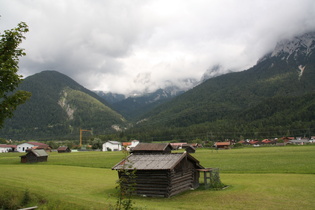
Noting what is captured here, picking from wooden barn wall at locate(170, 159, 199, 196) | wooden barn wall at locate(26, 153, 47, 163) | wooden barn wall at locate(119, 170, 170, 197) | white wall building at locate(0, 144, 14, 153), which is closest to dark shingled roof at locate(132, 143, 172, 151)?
wooden barn wall at locate(26, 153, 47, 163)

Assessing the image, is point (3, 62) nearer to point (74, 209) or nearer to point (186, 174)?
point (74, 209)

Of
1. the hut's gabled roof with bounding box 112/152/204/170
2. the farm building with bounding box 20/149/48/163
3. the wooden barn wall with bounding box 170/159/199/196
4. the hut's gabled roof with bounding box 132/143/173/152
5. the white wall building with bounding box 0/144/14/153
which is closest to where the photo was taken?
the hut's gabled roof with bounding box 112/152/204/170

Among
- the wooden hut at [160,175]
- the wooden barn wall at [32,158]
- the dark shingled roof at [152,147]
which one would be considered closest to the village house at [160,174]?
the wooden hut at [160,175]

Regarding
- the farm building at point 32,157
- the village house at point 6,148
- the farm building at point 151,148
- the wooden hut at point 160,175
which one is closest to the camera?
the wooden hut at point 160,175

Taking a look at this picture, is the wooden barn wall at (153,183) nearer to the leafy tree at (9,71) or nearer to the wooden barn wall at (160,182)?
the wooden barn wall at (160,182)

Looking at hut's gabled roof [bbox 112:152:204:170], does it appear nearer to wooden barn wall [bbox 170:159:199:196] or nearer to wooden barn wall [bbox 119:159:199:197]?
wooden barn wall [bbox 119:159:199:197]

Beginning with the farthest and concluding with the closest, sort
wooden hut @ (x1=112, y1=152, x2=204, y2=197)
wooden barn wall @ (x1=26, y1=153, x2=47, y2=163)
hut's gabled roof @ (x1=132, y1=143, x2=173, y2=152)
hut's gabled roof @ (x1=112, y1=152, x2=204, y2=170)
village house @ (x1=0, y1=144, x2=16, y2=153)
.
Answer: village house @ (x1=0, y1=144, x2=16, y2=153) → wooden barn wall @ (x1=26, y1=153, x2=47, y2=163) → hut's gabled roof @ (x1=132, y1=143, x2=173, y2=152) → hut's gabled roof @ (x1=112, y1=152, x2=204, y2=170) → wooden hut @ (x1=112, y1=152, x2=204, y2=197)

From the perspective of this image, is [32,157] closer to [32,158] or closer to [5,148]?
[32,158]

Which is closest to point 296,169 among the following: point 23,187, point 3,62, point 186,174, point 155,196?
point 186,174

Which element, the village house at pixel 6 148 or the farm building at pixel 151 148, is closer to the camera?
the farm building at pixel 151 148

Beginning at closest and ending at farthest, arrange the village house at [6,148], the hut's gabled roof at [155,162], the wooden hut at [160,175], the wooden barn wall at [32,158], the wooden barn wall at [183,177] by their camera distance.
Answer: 1. the wooden hut at [160,175]
2. the hut's gabled roof at [155,162]
3. the wooden barn wall at [183,177]
4. the wooden barn wall at [32,158]
5. the village house at [6,148]

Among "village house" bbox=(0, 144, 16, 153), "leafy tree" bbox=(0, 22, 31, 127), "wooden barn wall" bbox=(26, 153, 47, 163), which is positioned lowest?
"wooden barn wall" bbox=(26, 153, 47, 163)

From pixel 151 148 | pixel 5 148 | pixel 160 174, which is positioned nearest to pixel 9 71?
pixel 160 174

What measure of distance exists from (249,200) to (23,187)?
2289 cm
